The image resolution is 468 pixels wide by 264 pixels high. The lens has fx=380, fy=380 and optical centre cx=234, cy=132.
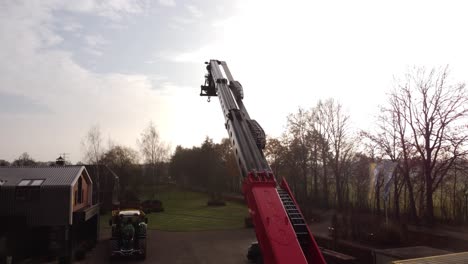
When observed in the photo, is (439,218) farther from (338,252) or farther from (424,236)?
(338,252)

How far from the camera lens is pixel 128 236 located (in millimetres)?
20641

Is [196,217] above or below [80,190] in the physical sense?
below

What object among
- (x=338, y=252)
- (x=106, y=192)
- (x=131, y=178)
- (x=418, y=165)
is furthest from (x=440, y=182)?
(x=131, y=178)

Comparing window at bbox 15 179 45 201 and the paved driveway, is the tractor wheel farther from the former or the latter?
window at bbox 15 179 45 201

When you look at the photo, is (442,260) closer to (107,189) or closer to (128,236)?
(128,236)

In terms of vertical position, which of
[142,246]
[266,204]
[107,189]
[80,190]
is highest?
[266,204]

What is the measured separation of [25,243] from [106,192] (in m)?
27.5

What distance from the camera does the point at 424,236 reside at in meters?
22.4

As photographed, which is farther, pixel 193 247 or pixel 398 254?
pixel 193 247

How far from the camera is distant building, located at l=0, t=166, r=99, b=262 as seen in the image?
20.0 meters

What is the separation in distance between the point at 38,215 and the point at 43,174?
287cm

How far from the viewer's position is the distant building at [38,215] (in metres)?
20.0

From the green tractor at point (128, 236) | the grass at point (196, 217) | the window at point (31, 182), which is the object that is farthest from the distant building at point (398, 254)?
the grass at point (196, 217)

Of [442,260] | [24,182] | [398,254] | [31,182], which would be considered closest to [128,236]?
[31,182]
